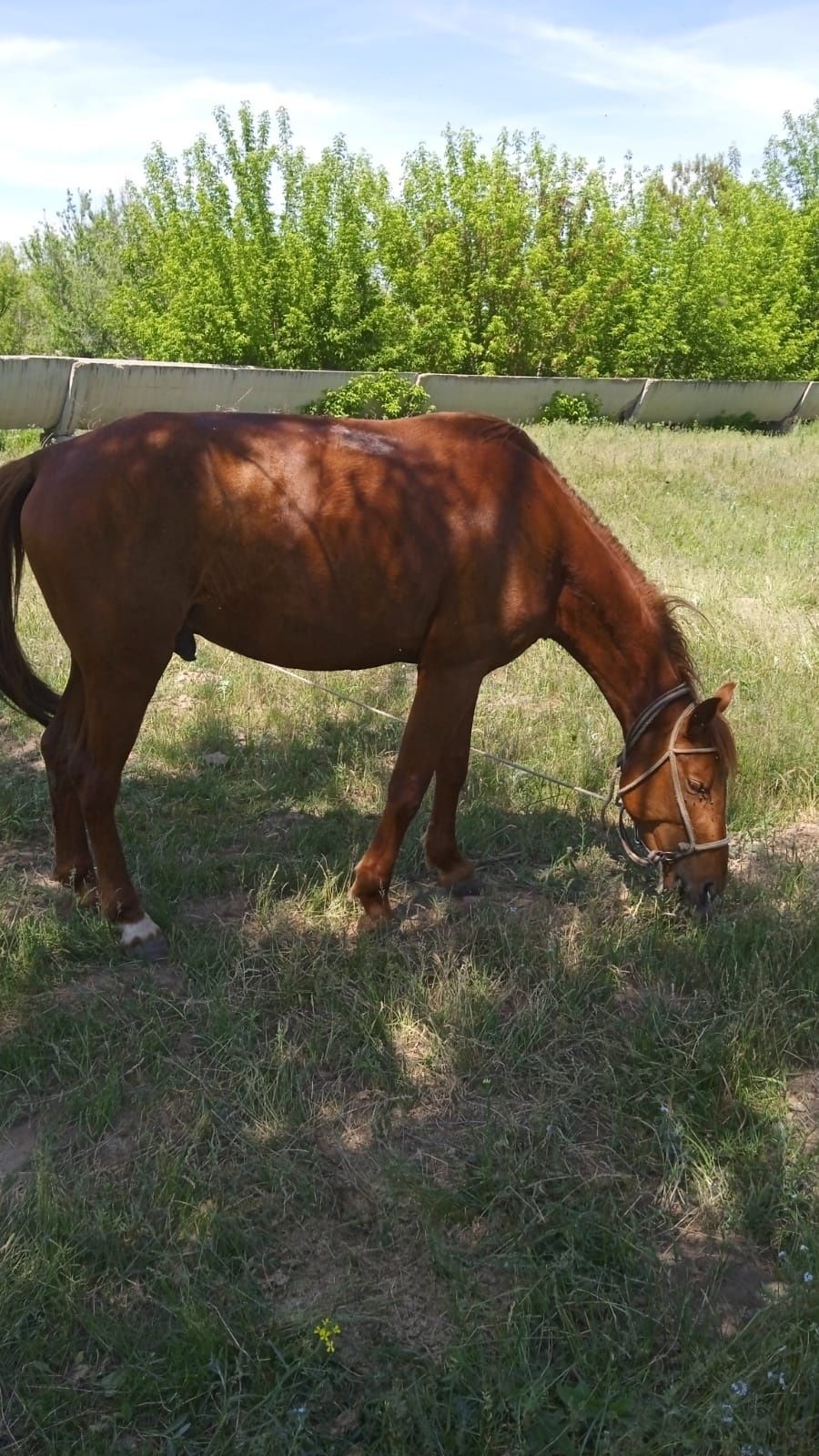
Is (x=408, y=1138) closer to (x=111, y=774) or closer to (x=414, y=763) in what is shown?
(x=414, y=763)

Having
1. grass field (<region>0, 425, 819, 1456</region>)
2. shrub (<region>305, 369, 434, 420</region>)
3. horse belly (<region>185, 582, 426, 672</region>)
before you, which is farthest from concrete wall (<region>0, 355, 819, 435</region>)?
horse belly (<region>185, 582, 426, 672</region>)

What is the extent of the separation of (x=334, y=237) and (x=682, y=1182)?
74.9 feet

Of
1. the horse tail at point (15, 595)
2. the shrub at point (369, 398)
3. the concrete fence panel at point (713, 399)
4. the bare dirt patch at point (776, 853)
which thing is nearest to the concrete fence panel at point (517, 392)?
the concrete fence panel at point (713, 399)

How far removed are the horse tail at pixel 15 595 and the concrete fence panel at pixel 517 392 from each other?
51.4ft

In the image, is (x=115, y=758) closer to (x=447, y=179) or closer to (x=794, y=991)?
(x=794, y=991)

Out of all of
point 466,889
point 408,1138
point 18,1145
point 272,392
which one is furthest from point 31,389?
point 408,1138

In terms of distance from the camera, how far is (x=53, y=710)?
181 inches

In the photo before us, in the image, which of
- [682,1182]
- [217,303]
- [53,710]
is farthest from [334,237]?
[682,1182]

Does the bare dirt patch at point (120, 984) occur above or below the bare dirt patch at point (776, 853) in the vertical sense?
below

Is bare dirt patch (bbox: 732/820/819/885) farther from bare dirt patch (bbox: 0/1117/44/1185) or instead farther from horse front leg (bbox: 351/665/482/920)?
bare dirt patch (bbox: 0/1117/44/1185)

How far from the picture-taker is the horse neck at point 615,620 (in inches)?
174

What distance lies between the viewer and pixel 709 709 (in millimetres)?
4137

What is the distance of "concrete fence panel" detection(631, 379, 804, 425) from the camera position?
75.9ft

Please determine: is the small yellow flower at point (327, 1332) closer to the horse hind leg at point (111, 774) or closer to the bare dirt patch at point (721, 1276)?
the bare dirt patch at point (721, 1276)
